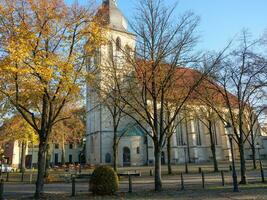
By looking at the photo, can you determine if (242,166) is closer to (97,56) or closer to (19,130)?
(97,56)

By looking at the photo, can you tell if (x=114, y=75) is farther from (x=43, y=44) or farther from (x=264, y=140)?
(x=264, y=140)

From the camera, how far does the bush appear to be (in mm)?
14867

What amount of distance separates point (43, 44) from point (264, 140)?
231 feet

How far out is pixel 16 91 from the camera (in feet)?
47.6

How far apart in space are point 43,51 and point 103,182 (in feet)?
23.2

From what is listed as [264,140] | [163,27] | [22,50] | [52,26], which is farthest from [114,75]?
[264,140]

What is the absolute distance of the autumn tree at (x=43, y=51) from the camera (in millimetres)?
13305

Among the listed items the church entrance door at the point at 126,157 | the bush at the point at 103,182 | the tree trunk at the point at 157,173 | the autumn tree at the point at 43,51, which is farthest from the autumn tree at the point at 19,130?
the church entrance door at the point at 126,157

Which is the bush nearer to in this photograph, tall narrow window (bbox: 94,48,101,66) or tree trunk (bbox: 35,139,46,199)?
tree trunk (bbox: 35,139,46,199)

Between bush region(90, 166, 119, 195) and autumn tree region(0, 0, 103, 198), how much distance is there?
2638mm

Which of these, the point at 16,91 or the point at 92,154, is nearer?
the point at 16,91

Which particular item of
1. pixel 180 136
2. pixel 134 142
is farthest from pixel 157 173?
pixel 180 136

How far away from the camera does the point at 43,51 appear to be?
46.7 feet

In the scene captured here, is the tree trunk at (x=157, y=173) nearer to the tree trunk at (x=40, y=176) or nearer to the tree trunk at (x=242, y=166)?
the tree trunk at (x=242, y=166)
